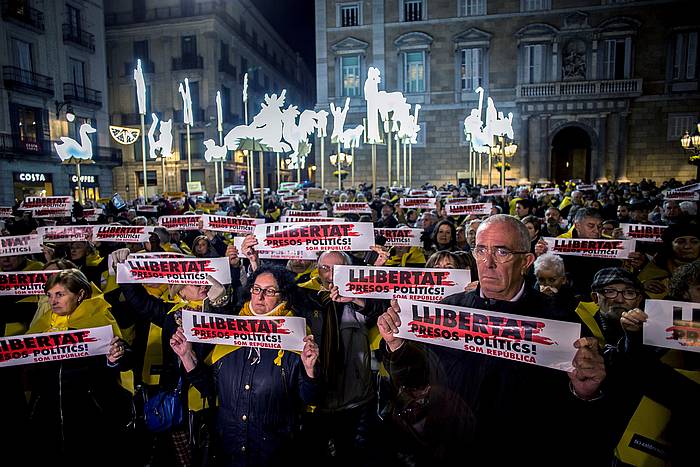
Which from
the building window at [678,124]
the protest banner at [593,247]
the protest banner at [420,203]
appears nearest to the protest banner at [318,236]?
the protest banner at [593,247]

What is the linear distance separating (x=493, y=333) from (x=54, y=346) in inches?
101

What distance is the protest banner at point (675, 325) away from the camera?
87.0 inches

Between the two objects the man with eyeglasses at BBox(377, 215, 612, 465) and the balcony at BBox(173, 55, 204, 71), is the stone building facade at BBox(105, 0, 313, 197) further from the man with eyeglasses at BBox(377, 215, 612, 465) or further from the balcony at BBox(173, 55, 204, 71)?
the man with eyeglasses at BBox(377, 215, 612, 465)

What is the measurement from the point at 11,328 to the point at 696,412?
4.59m

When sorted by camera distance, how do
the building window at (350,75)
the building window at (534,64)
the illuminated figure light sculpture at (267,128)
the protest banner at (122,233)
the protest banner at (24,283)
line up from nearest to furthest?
the protest banner at (24,283) < the protest banner at (122,233) < the illuminated figure light sculpture at (267,128) < the building window at (534,64) < the building window at (350,75)

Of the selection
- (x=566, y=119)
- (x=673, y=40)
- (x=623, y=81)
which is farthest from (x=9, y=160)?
(x=673, y=40)

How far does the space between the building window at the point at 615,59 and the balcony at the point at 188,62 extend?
2702 centimetres

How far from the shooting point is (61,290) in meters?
3.09

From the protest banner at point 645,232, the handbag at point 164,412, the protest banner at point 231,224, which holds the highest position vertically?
the protest banner at point 231,224

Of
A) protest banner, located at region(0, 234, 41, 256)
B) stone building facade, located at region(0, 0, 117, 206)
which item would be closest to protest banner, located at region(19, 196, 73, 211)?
protest banner, located at region(0, 234, 41, 256)

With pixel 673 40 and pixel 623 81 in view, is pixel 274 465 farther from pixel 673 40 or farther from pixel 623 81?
pixel 673 40

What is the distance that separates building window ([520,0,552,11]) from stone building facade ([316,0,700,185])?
0.06 m

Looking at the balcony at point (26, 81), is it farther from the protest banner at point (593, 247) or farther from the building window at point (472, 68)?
the protest banner at point (593, 247)

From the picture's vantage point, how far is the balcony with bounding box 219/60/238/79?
3453 cm
